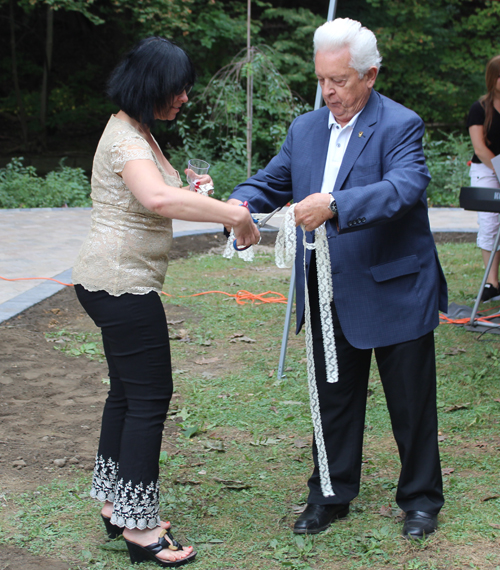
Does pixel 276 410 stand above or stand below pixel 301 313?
below

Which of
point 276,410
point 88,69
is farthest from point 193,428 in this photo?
point 88,69

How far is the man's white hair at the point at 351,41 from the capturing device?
228 centimetres

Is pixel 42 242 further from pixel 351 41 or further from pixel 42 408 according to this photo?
pixel 351 41

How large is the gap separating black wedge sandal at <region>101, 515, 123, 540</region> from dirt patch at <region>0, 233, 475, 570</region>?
0.76 ft

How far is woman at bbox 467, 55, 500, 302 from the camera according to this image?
520 cm

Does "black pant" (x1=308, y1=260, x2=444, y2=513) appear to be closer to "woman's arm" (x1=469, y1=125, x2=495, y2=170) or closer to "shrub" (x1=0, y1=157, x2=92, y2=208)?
"woman's arm" (x1=469, y1=125, x2=495, y2=170)

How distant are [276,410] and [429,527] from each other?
150 cm

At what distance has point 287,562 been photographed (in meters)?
2.54

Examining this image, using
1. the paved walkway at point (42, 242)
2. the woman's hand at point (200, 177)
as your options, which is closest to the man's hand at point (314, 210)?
the woman's hand at point (200, 177)

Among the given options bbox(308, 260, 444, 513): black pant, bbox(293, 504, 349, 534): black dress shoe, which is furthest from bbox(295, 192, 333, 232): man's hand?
bbox(293, 504, 349, 534): black dress shoe

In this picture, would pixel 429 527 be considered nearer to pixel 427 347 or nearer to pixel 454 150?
pixel 427 347

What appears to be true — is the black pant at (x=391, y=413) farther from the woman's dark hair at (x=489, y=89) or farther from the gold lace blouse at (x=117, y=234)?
the woman's dark hair at (x=489, y=89)

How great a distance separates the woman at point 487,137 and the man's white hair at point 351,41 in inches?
125

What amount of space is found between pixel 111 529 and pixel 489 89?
447 cm
